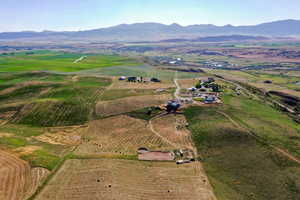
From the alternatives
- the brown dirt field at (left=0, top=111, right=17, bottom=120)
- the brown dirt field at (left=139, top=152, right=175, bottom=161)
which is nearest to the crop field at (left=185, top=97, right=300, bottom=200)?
the brown dirt field at (left=139, top=152, right=175, bottom=161)

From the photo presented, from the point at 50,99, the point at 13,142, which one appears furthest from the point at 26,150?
the point at 50,99

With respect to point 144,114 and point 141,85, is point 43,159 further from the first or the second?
point 141,85

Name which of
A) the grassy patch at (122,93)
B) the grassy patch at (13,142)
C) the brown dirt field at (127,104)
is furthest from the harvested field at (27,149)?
the grassy patch at (122,93)

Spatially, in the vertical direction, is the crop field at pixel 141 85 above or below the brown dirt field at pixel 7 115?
above

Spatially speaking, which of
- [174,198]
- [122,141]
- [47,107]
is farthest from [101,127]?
[174,198]

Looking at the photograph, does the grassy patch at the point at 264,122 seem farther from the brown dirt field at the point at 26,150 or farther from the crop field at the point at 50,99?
the brown dirt field at the point at 26,150

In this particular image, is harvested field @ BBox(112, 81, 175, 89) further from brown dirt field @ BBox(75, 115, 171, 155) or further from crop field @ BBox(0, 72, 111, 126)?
brown dirt field @ BBox(75, 115, 171, 155)

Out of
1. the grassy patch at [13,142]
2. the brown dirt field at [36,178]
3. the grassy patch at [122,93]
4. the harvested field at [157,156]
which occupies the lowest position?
the harvested field at [157,156]

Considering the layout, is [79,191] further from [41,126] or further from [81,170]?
[41,126]
